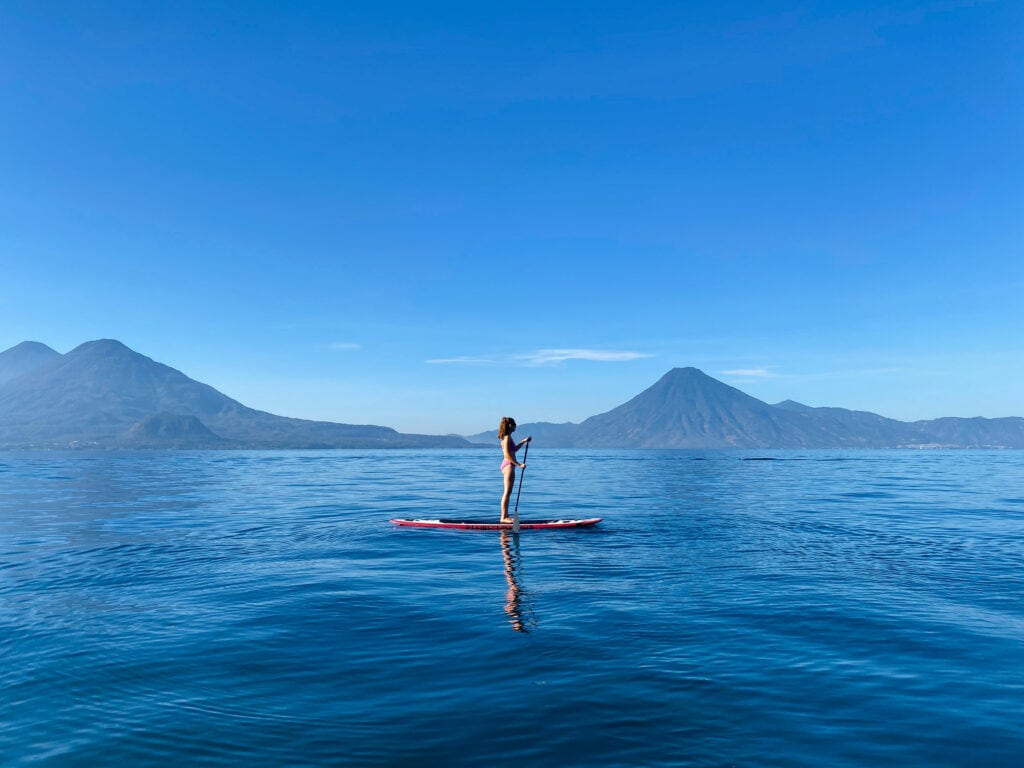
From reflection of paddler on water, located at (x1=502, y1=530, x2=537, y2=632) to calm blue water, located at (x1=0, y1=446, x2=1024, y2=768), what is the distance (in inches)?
3.0

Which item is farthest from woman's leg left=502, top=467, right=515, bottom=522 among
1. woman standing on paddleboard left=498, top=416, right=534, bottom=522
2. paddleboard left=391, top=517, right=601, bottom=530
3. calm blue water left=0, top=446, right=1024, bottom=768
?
calm blue water left=0, top=446, right=1024, bottom=768

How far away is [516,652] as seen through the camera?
30.4 feet

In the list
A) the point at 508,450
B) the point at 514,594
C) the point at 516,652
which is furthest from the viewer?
the point at 508,450

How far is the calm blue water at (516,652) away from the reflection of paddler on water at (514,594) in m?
0.08

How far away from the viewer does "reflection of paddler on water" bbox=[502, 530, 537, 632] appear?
1089cm

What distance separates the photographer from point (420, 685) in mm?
8070

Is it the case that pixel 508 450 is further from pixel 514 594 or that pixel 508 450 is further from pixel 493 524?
pixel 514 594

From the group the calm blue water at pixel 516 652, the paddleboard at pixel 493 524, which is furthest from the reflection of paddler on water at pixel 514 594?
the paddleboard at pixel 493 524

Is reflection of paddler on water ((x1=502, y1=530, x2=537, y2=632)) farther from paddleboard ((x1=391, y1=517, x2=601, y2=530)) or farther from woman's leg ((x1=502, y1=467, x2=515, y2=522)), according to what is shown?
woman's leg ((x1=502, y1=467, x2=515, y2=522))

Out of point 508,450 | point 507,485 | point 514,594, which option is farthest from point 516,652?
point 507,485

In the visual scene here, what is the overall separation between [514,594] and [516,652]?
3.81m

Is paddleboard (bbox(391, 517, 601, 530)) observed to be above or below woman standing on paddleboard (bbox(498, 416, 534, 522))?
below

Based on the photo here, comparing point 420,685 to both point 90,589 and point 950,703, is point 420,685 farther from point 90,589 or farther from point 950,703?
point 90,589

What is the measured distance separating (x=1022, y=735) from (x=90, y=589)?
56.6 feet
